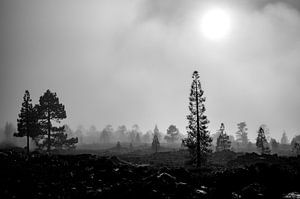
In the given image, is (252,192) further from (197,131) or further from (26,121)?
(26,121)

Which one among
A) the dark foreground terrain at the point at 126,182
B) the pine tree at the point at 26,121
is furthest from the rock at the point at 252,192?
the pine tree at the point at 26,121

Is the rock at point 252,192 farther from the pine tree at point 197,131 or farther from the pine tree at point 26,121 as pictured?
the pine tree at point 26,121

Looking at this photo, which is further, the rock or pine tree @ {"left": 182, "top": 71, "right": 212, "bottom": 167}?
→ pine tree @ {"left": 182, "top": 71, "right": 212, "bottom": 167}

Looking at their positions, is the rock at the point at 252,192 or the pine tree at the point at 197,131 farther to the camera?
the pine tree at the point at 197,131

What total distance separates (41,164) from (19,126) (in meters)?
30.4

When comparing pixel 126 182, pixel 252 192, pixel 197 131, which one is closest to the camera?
pixel 252 192

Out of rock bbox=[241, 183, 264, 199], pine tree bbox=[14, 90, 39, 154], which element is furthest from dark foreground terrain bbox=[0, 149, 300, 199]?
pine tree bbox=[14, 90, 39, 154]

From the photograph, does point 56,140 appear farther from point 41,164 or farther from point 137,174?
point 137,174

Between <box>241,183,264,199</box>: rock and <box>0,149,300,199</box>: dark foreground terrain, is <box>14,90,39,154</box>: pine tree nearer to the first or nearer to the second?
<box>0,149,300,199</box>: dark foreground terrain

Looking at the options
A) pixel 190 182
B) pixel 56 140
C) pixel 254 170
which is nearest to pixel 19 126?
pixel 56 140

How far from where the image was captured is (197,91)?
3556 cm

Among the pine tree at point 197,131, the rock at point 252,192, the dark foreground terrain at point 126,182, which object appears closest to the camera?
the dark foreground terrain at point 126,182

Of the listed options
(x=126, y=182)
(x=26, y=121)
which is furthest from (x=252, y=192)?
(x=26, y=121)

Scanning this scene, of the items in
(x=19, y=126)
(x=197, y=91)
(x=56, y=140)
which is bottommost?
(x=56, y=140)
